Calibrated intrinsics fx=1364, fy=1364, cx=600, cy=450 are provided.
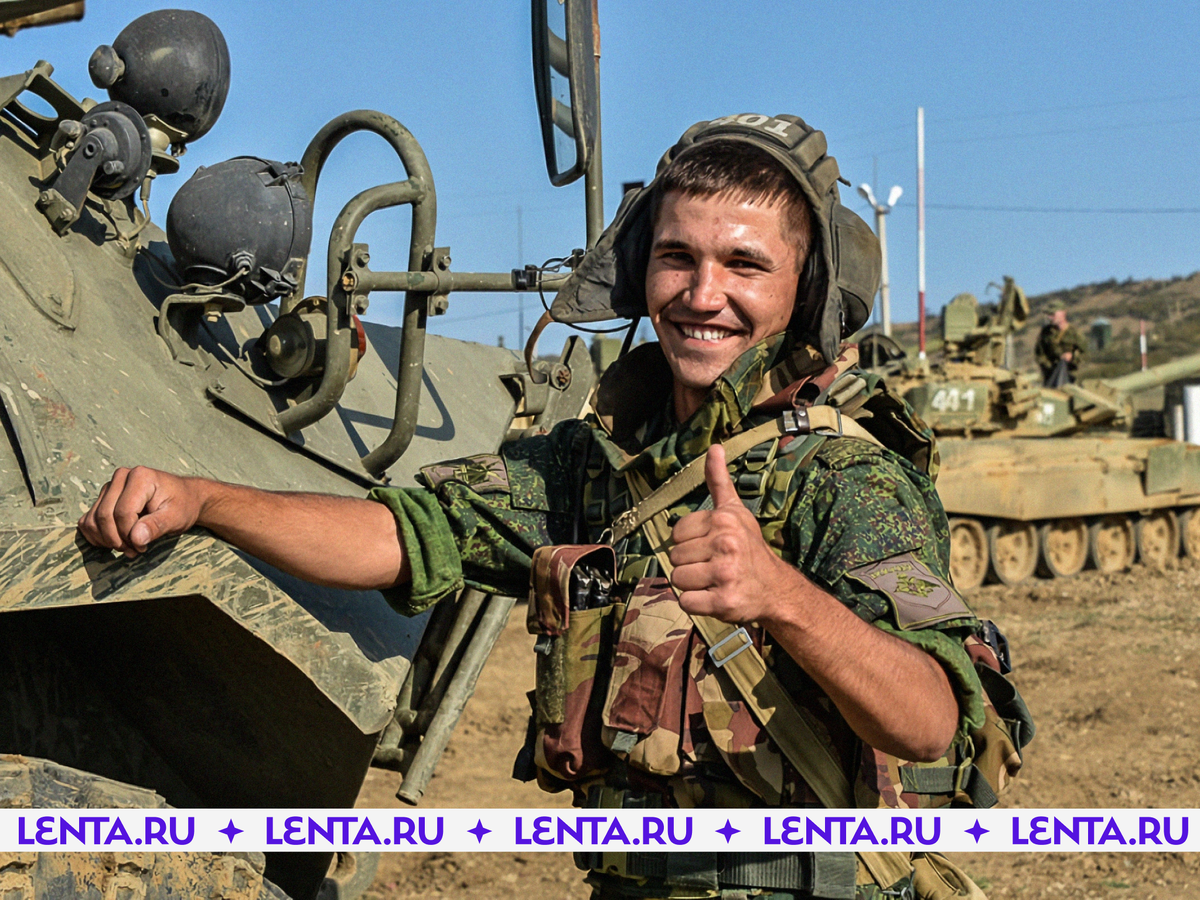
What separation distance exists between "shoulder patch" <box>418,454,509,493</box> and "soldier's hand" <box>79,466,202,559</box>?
1.44 ft

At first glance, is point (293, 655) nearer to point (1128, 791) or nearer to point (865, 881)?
point (865, 881)

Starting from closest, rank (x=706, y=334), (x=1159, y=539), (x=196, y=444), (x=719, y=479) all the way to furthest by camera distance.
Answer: (x=719, y=479)
(x=706, y=334)
(x=196, y=444)
(x=1159, y=539)

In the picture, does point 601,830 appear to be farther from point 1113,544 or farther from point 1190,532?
point 1190,532

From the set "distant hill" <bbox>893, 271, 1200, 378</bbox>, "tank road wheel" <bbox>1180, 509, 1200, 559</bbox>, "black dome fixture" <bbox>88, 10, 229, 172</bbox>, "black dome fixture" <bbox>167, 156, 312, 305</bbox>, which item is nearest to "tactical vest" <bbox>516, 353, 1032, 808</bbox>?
"black dome fixture" <bbox>167, 156, 312, 305</bbox>

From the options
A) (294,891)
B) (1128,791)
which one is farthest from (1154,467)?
(294,891)

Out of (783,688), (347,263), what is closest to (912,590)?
(783,688)

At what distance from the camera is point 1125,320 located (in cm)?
5912

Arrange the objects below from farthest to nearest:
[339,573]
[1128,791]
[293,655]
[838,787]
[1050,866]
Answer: [1128,791] < [1050,866] < [339,573] < [293,655] < [838,787]

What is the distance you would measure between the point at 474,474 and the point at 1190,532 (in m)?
14.5

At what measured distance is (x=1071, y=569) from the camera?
1398 cm

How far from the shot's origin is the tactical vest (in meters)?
1.95

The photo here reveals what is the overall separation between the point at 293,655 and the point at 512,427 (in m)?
2.08

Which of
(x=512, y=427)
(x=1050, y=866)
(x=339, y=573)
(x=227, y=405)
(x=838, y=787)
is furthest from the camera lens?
(x=1050, y=866)

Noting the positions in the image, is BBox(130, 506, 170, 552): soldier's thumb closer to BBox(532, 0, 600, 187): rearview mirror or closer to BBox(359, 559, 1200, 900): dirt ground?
BBox(532, 0, 600, 187): rearview mirror
